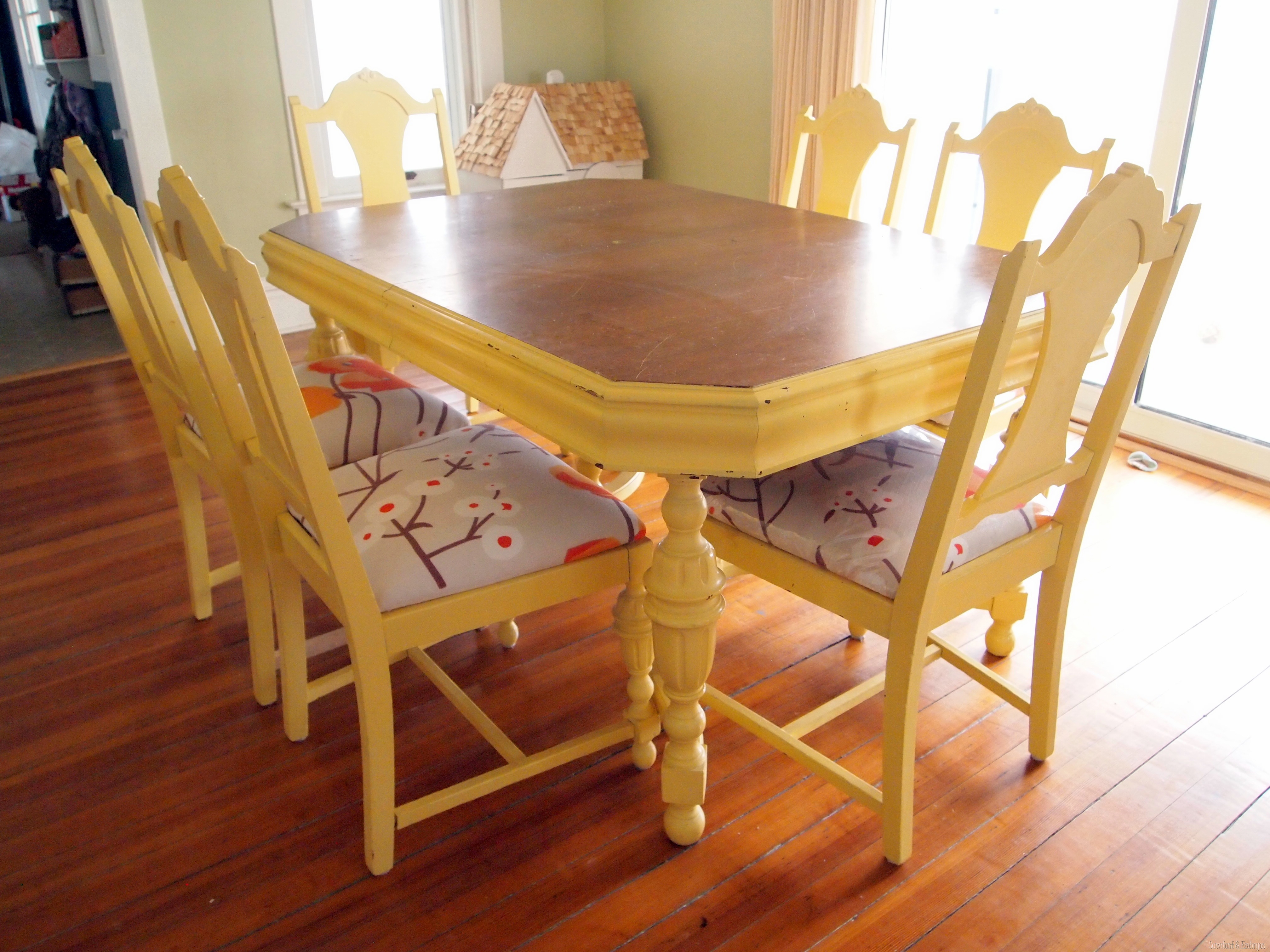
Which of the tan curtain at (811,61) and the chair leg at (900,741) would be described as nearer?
the chair leg at (900,741)

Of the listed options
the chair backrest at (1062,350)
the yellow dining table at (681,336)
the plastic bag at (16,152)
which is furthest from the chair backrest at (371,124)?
the plastic bag at (16,152)

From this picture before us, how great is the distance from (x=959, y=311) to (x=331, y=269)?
98cm

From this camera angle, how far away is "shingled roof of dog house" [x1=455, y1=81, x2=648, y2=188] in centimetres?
341

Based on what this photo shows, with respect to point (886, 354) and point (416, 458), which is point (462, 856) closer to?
point (416, 458)

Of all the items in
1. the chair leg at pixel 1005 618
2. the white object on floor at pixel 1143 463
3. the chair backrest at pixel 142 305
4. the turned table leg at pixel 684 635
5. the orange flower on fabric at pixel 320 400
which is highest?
the chair backrest at pixel 142 305

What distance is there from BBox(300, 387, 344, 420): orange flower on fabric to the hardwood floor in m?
0.49

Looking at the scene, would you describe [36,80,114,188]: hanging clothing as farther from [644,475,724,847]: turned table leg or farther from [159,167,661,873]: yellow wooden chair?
[644,475,724,847]: turned table leg

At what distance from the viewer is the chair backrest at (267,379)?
104cm

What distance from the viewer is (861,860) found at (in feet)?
4.51

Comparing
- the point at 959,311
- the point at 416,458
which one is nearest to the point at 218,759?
the point at 416,458

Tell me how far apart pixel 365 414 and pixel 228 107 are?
2.41 metres

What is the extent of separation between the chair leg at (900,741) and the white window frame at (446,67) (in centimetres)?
321

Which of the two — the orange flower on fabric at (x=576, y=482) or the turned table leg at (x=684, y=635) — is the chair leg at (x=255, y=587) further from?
the turned table leg at (x=684, y=635)

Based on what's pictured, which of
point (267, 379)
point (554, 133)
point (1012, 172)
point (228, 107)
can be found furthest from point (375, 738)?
point (228, 107)
